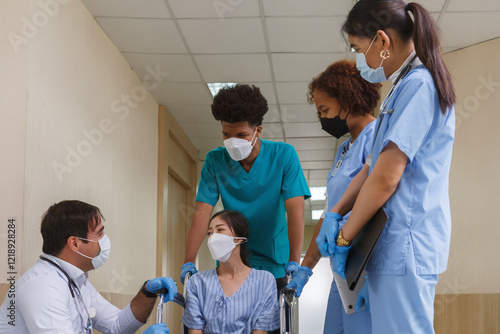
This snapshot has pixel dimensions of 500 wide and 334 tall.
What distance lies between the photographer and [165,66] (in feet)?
17.5

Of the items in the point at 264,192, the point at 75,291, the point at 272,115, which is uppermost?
the point at 272,115

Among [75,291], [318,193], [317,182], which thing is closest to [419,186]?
[75,291]

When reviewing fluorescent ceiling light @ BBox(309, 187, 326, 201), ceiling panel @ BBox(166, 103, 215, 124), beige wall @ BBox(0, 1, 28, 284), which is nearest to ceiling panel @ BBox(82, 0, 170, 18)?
beige wall @ BBox(0, 1, 28, 284)

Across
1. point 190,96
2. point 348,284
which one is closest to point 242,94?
point 348,284

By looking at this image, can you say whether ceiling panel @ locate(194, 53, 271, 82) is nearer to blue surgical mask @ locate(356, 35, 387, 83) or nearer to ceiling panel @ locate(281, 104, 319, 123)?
ceiling panel @ locate(281, 104, 319, 123)

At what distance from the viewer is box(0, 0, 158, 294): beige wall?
2.95 m

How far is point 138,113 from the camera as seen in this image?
18.2ft

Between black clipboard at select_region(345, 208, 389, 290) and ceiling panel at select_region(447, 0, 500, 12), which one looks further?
ceiling panel at select_region(447, 0, 500, 12)

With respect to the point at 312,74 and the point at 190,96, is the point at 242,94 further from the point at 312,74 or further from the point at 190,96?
the point at 190,96

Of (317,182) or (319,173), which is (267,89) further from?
(317,182)

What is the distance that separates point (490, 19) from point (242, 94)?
2.58m

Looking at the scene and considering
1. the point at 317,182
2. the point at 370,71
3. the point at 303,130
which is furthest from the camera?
the point at 317,182

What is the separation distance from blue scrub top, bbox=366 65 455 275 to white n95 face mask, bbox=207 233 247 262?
3.20 feet

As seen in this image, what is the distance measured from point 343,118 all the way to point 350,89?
119 millimetres
